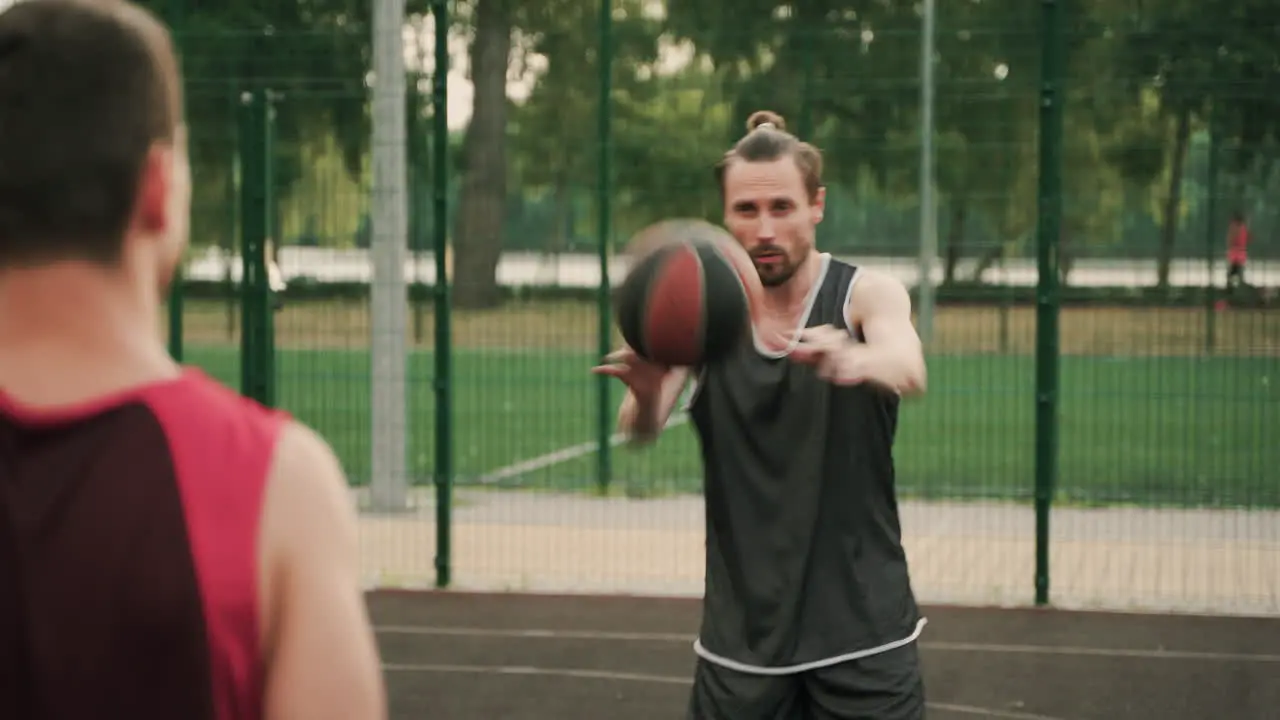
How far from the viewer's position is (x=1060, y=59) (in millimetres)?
9102

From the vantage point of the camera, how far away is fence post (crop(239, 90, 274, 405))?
970 cm

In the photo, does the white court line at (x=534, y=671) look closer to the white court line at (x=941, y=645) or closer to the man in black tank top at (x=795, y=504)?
the white court line at (x=941, y=645)

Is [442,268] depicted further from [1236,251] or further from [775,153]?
[775,153]

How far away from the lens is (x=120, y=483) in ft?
5.77

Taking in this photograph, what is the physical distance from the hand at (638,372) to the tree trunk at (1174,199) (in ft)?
18.5

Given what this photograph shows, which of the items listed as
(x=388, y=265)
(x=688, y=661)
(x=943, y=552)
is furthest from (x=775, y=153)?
(x=943, y=552)

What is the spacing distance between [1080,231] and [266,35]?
3949 millimetres

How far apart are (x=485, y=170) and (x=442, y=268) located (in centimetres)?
143

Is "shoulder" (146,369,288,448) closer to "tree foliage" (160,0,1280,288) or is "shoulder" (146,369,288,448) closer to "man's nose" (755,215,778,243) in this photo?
"man's nose" (755,215,778,243)

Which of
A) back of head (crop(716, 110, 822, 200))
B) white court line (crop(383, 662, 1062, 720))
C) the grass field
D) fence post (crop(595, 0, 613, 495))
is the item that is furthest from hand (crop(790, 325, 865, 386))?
fence post (crop(595, 0, 613, 495))

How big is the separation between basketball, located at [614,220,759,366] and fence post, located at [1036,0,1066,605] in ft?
16.6

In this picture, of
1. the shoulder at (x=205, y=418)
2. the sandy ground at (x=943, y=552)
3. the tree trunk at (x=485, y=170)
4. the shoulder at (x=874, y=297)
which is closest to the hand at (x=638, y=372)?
the shoulder at (x=874, y=297)

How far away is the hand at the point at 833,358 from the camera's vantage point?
3904mm

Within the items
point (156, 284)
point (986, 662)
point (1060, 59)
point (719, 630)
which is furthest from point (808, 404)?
point (1060, 59)
